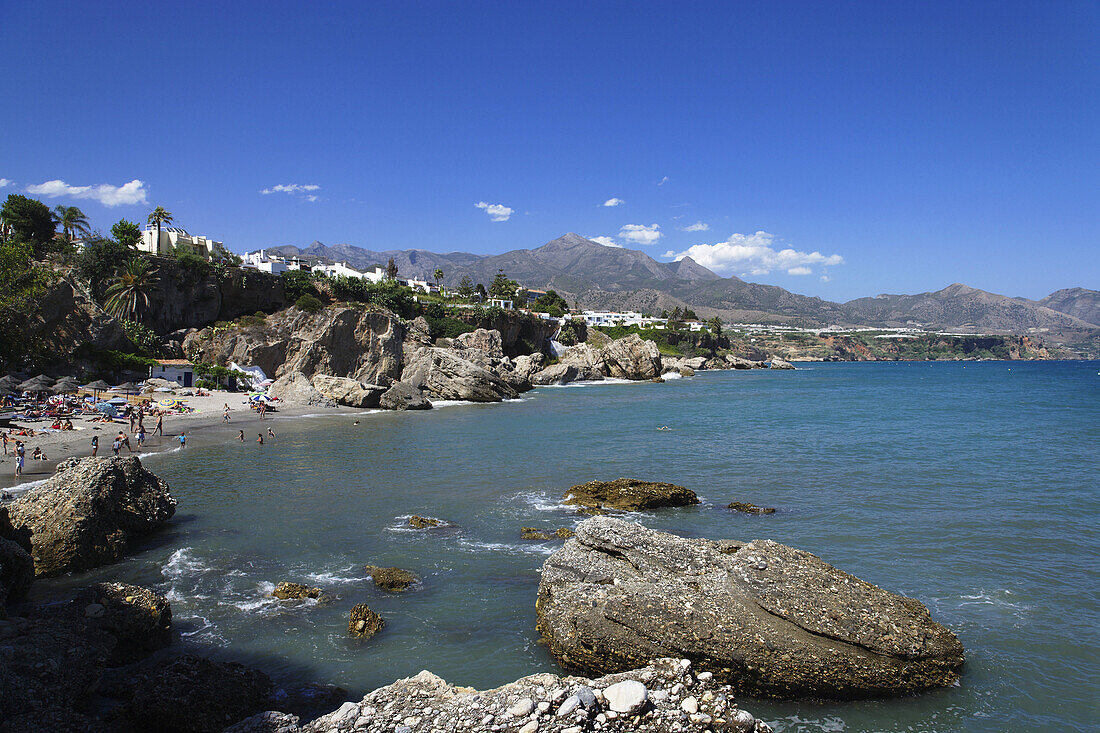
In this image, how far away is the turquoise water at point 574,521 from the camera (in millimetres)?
10203

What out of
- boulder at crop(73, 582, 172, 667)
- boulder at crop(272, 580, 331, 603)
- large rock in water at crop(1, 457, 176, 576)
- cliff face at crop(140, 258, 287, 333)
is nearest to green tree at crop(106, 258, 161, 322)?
cliff face at crop(140, 258, 287, 333)

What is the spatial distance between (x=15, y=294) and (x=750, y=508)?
2043 inches

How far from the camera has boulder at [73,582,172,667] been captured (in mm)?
10062

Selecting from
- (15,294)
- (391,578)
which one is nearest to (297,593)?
(391,578)

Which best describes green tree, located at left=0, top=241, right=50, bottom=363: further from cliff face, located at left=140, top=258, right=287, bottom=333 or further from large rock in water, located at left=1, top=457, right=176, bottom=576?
large rock in water, located at left=1, top=457, right=176, bottom=576

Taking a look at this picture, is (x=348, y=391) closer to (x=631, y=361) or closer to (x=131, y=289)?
(x=131, y=289)

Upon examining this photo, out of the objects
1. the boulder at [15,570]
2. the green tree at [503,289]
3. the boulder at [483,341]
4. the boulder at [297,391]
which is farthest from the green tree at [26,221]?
the green tree at [503,289]

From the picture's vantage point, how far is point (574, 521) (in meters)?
18.6

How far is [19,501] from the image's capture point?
15.0 meters

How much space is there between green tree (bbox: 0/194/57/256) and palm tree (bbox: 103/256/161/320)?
7589mm

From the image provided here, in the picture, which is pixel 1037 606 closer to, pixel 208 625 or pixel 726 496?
pixel 726 496

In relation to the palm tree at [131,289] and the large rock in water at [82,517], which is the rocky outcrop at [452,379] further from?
the large rock in water at [82,517]

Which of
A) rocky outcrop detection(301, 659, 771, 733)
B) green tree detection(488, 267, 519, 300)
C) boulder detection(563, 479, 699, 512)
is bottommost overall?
boulder detection(563, 479, 699, 512)

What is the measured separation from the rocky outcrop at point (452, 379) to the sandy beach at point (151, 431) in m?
11.9
